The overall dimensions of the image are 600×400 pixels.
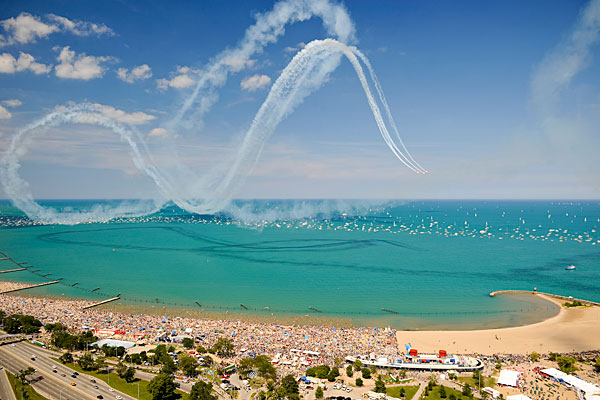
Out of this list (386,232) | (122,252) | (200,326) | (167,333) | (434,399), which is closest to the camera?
(434,399)

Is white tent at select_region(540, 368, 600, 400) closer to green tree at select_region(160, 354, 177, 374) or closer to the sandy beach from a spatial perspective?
the sandy beach

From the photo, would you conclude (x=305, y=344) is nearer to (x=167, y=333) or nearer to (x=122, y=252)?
(x=167, y=333)

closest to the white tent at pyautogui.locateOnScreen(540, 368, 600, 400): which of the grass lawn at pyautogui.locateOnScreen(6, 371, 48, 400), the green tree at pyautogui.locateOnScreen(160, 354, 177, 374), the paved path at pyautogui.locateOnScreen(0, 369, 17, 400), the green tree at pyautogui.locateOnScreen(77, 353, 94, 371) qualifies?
the green tree at pyautogui.locateOnScreen(160, 354, 177, 374)

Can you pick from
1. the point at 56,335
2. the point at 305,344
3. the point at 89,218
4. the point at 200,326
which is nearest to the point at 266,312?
the point at 200,326

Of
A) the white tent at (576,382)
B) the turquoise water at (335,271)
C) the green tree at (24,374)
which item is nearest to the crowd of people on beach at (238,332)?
the turquoise water at (335,271)

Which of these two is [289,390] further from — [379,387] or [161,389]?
[161,389]

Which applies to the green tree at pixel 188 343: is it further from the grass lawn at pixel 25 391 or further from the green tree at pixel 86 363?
the grass lawn at pixel 25 391
